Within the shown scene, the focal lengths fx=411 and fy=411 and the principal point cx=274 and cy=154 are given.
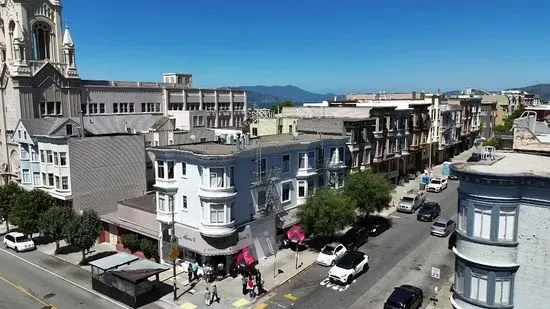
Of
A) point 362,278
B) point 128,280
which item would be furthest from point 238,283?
point 362,278

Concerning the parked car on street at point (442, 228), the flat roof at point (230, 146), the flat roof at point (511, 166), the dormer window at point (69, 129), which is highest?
the dormer window at point (69, 129)

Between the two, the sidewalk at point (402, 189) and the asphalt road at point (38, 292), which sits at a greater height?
the sidewalk at point (402, 189)

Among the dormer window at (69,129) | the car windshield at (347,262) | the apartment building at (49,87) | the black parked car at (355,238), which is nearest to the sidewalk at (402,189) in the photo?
the black parked car at (355,238)

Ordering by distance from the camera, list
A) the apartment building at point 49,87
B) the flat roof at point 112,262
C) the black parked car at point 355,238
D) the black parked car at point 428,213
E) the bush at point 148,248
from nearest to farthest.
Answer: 1. the flat roof at point 112,262
2. the bush at point 148,248
3. the black parked car at point 355,238
4. the black parked car at point 428,213
5. the apartment building at point 49,87

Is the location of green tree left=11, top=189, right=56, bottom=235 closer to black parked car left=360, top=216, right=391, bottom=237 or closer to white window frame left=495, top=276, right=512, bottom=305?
black parked car left=360, top=216, right=391, bottom=237

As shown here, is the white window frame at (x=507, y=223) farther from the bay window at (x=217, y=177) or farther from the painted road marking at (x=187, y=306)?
the painted road marking at (x=187, y=306)

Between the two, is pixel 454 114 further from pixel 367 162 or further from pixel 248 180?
pixel 248 180
